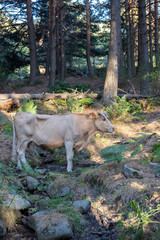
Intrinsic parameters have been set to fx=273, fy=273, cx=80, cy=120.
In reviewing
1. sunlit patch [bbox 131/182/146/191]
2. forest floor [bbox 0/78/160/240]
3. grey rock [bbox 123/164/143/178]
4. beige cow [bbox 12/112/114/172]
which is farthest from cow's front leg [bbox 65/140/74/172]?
sunlit patch [bbox 131/182/146/191]

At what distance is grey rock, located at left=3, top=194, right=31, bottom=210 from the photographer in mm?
5108

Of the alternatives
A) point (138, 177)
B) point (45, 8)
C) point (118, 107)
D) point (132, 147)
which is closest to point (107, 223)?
point (138, 177)

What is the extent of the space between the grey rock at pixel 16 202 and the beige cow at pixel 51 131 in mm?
2234

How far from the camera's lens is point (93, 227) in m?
4.81

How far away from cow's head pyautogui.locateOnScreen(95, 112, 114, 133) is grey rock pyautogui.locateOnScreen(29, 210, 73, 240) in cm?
367

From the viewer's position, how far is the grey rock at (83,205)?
5254 mm

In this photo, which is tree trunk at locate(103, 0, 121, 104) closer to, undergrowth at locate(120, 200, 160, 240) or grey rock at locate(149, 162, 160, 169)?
grey rock at locate(149, 162, 160, 169)

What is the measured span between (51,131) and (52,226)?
3.65m

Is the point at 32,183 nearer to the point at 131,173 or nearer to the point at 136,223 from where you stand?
the point at 131,173

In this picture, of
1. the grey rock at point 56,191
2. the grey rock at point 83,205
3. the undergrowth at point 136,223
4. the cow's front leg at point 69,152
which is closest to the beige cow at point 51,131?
the cow's front leg at point 69,152

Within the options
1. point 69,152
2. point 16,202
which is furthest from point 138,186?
point 69,152

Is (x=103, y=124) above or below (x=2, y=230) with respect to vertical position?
above

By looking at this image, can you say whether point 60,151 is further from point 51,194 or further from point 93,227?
point 93,227

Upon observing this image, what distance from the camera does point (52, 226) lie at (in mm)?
4523
